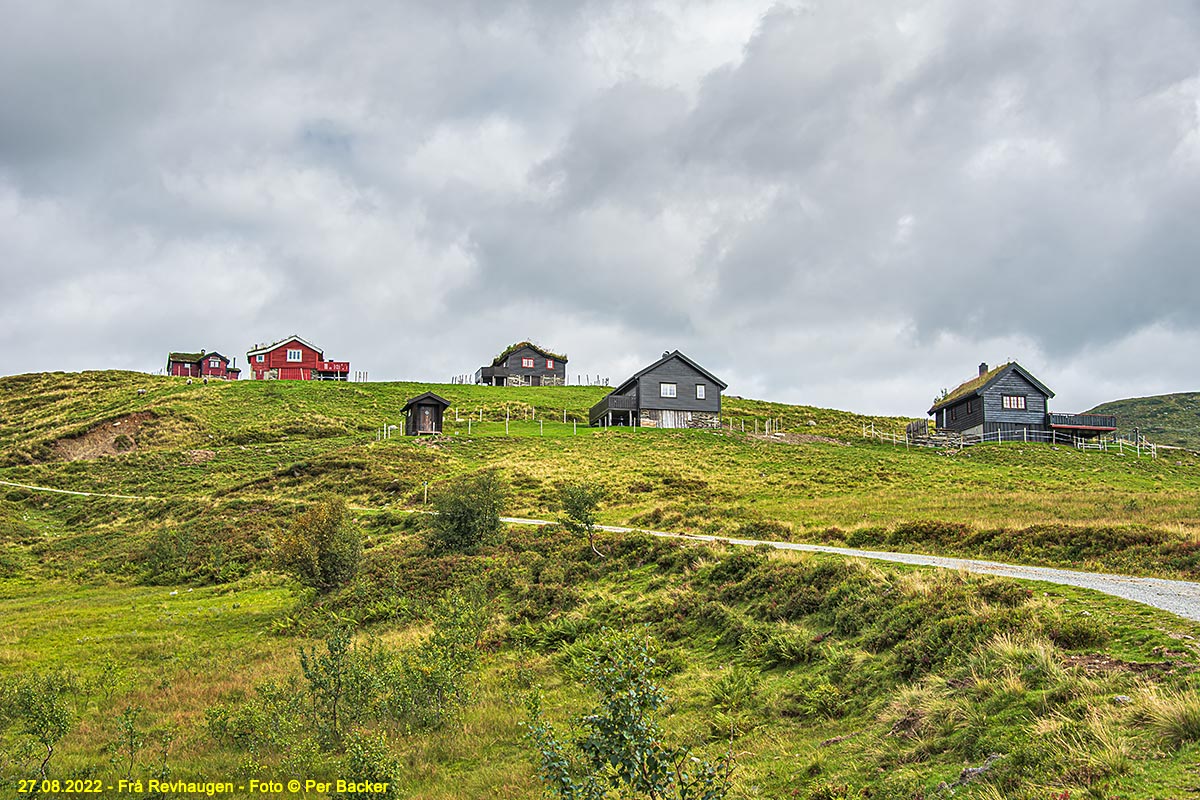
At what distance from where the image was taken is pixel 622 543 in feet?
87.8

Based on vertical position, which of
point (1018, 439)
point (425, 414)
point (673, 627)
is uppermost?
point (425, 414)

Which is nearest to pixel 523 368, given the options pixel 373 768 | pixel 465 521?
pixel 465 521

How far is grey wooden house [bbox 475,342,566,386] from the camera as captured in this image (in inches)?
4525

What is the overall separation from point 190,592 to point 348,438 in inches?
1574

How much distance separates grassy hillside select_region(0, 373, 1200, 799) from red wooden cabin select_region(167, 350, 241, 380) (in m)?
72.2

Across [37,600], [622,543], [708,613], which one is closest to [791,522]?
[622,543]

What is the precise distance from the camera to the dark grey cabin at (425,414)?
67.4m

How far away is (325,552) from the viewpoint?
28938mm

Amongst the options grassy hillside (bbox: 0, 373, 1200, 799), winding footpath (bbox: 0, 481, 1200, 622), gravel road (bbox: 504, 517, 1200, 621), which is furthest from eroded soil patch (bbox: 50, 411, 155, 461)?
gravel road (bbox: 504, 517, 1200, 621)

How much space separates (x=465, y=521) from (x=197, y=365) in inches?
4287

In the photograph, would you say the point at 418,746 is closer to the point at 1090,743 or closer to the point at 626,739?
the point at 626,739

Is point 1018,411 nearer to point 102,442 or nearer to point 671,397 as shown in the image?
point 671,397

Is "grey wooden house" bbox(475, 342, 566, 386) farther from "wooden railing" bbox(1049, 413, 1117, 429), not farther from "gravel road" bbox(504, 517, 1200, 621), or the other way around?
"gravel road" bbox(504, 517, 1200, 621)

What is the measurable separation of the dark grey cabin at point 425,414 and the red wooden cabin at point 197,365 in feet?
222
